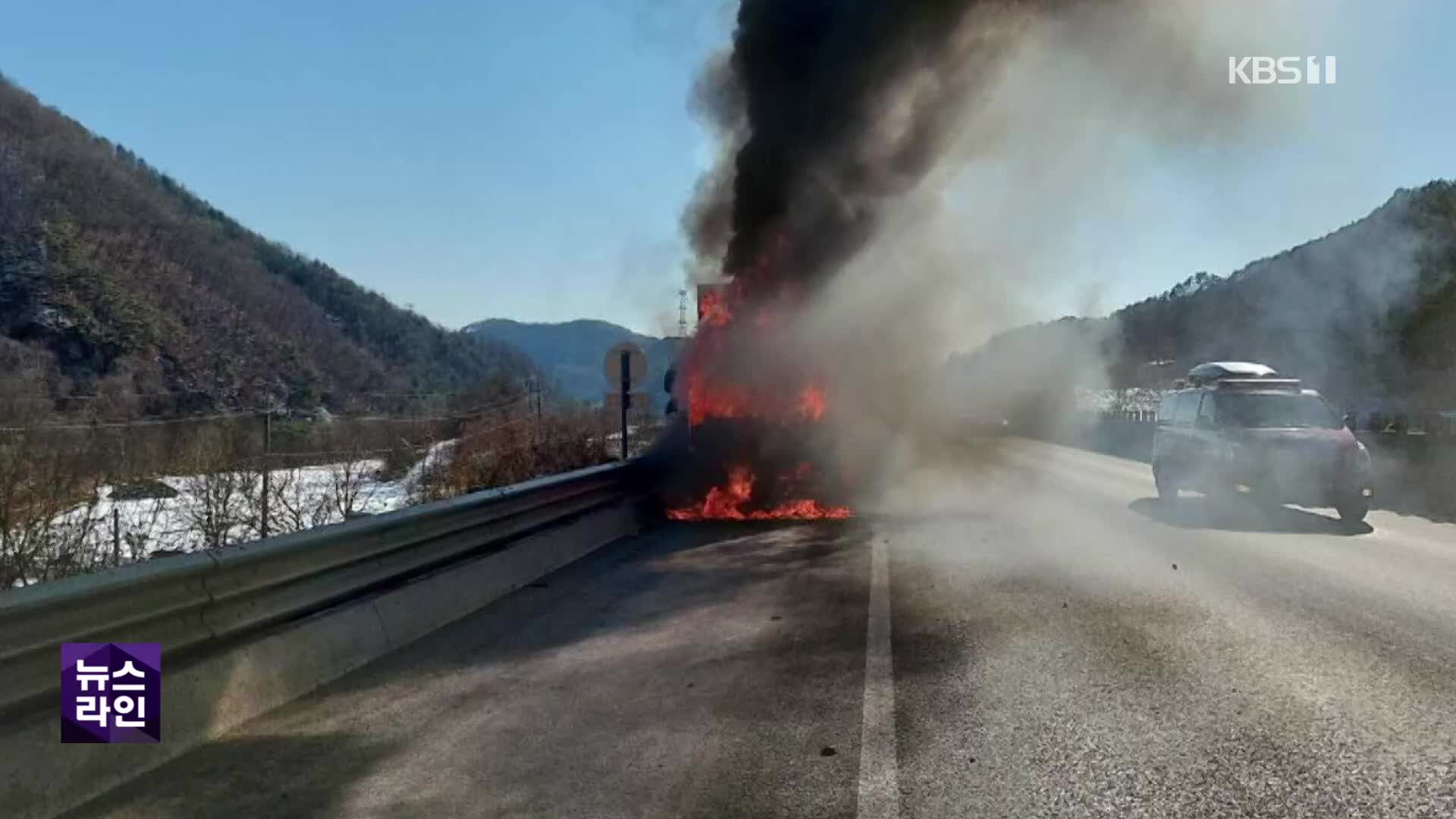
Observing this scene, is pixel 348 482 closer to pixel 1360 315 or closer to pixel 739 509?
pixel 739 509

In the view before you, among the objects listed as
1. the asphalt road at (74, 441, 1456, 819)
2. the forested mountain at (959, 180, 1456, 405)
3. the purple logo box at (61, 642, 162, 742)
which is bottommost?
the asphalt road at (74, 441, 1456, 819)

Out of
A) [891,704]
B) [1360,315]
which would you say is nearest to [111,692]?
[891,704]

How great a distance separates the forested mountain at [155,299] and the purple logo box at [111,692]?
3367 cm

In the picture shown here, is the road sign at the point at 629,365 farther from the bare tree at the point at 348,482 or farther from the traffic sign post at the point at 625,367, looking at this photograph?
the bare tree at the point at 348,482

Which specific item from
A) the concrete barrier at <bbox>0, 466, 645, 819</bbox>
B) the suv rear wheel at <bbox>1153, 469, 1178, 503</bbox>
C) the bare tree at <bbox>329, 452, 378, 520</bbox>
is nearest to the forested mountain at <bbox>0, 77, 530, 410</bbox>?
the bare tree at <bbox>329, 452, 378, 520</bbox>

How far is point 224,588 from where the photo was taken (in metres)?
5.18

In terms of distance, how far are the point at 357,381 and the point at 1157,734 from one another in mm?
77638

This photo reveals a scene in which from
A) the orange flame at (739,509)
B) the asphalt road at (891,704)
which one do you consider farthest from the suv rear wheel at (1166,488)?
the asphalt road at (891,704)

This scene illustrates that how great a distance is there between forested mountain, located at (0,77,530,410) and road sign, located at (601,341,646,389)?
65.7 ft

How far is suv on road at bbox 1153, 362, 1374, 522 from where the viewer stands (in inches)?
556

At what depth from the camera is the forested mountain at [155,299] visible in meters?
55.9

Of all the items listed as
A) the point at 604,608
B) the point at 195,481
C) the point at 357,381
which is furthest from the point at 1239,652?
the point at 357,381

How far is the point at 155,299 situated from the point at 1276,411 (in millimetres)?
65643

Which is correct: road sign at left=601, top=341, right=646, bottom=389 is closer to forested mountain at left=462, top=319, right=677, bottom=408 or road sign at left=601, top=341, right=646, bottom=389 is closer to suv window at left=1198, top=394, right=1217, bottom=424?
suv window at left=1198, top=394, right=1217, bottom=424
